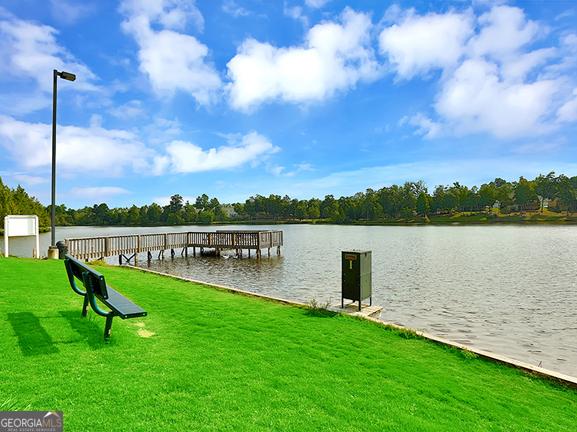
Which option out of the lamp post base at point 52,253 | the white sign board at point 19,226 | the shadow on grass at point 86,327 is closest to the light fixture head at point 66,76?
the white sign board at point 19,226

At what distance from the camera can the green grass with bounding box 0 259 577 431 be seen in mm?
3592

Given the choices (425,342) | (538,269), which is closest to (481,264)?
(538,269)

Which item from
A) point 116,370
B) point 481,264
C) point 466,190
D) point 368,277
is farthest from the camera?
point 466,190

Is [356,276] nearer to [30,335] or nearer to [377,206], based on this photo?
[30,335]

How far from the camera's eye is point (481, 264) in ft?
81.5

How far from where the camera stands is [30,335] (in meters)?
5.37

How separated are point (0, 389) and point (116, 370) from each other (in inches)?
42.8

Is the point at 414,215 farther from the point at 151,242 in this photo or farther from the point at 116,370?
the point at 116,370

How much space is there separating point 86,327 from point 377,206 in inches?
5226

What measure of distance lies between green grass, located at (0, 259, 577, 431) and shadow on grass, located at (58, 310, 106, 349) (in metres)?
0.03

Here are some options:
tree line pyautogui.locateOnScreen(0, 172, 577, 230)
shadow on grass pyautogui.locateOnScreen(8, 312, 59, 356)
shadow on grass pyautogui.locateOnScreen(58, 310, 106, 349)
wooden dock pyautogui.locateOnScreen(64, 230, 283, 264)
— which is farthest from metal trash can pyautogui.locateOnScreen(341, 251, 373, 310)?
tree line pyautogui.locateOnScreen(0, 172, 577, 230)

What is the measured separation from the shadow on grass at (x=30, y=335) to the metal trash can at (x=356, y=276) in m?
6.56

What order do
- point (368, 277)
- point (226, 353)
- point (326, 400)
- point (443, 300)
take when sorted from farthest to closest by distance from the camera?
1. point (443, 300)
2. point (368, 277)
3. point (226, 353)
4. point (326, 400)

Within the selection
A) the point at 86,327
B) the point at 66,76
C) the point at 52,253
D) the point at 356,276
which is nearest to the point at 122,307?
the point at 86,327
